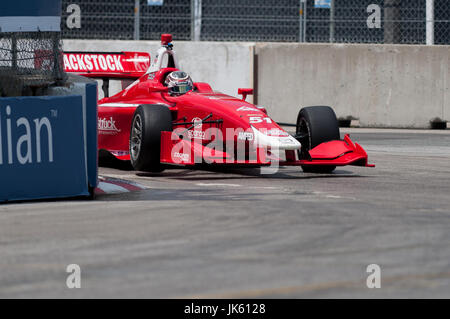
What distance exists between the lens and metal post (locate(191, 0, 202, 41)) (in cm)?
1692

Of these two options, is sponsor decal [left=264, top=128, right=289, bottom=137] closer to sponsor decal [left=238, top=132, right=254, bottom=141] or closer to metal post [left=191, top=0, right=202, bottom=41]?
sponsor decal [left=238, top=132, right=254, bottom=141]

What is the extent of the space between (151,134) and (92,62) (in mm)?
2708

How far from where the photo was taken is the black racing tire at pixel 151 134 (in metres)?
9.69

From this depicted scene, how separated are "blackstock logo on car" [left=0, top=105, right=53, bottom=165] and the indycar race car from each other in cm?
212

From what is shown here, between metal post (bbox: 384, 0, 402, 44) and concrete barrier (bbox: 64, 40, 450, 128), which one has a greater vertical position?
metal post (bbox: 384, 0, 402, 44)

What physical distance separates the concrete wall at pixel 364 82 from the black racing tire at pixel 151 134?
22.2ft

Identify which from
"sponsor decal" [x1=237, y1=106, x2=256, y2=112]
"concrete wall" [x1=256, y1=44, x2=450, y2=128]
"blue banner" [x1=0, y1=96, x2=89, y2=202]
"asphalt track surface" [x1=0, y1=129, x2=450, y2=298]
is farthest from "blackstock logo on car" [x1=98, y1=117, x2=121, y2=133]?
"concrete wall" [x1=256, y1=44, x2=450, y2=128]

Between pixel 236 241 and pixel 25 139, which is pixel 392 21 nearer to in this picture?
pixel 25 139

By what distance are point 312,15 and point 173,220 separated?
1100cm

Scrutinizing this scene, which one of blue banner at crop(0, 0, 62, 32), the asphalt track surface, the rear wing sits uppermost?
blue banner at crop(0, 0, 62, 32)

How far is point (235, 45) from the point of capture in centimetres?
1680

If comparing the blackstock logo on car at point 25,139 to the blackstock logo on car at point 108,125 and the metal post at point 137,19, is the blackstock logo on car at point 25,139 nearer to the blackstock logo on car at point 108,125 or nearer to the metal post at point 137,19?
the blackstock logo on car at point 108,125
